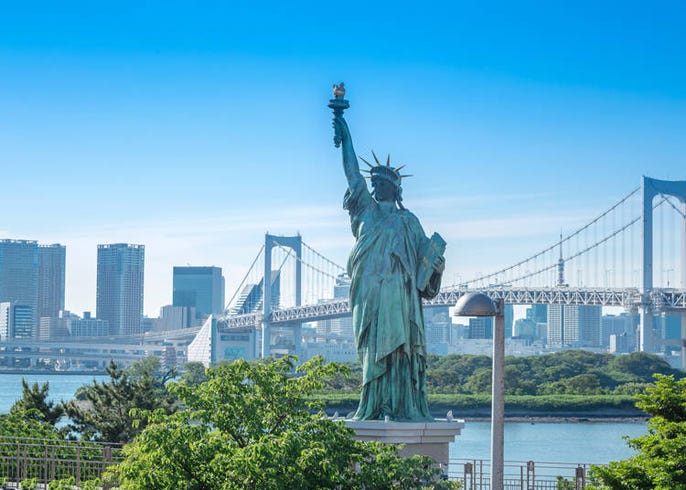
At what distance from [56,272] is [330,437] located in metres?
191

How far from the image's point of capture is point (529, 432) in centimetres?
4594

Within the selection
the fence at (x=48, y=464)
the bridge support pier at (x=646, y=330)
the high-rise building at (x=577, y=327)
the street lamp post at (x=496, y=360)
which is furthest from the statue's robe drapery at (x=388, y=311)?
the high-rise building at (x=577, y=327)

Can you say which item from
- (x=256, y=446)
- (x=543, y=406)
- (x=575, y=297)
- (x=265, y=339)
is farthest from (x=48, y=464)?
(x=265, y=339)

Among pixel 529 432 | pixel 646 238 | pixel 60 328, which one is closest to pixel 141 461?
pixel 529 432

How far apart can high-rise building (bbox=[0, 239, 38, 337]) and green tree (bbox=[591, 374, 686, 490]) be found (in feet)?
610

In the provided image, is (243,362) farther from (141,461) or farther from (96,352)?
(96,352)

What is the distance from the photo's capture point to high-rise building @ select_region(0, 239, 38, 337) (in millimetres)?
191250

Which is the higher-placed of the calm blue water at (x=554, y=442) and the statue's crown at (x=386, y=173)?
the statue's crown at (x=386, y=173)

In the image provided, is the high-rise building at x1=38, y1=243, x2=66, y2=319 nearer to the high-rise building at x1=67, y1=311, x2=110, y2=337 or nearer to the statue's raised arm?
the high-rise building at x1=67, y1=311, x2=110, y2=337

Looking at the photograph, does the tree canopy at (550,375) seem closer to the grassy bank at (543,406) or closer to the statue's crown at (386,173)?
the grassy bank at (543,406)

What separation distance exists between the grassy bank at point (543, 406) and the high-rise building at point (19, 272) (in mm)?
145325

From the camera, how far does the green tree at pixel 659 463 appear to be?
9.84 meters

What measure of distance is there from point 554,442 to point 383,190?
30265 mm

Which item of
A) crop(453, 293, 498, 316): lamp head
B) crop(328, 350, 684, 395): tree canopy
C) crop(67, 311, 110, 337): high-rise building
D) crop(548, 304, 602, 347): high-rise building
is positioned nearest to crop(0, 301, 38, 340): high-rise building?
crop(67, 311, 110, 337): high-rise building
